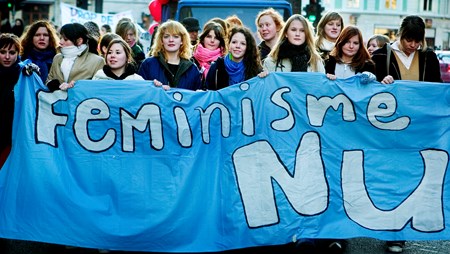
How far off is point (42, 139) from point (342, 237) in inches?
92.0

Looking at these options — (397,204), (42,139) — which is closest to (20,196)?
(42,139)

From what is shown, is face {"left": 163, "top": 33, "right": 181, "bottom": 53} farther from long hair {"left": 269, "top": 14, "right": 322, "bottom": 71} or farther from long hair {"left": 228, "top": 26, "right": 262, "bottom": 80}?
long hair {"left": 269, "top": 14, "right": 322, "bottom": 71}

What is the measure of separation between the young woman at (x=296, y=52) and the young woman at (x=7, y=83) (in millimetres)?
2059

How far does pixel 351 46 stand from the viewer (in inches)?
265

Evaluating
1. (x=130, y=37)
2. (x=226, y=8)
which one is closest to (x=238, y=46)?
(x=130, y=37)

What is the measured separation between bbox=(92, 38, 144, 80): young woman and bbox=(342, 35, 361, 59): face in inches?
67.7

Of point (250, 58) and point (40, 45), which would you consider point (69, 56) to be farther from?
point (250, 58)

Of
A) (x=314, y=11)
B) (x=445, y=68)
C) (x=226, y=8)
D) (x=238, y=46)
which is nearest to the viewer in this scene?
(x=238, y=46)

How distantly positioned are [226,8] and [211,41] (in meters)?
3.77

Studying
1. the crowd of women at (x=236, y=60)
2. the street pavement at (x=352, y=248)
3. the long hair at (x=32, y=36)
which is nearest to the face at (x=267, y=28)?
the crowd of women at (x=236, y=60)

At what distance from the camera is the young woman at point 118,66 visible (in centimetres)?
652

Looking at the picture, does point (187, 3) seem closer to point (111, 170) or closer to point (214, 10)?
point (214, 10)

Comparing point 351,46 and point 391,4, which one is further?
point 391,4

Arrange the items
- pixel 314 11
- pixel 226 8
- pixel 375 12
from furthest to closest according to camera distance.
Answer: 1. pixel 375 12
2. pixel 314 11
3. pixel 226 8
